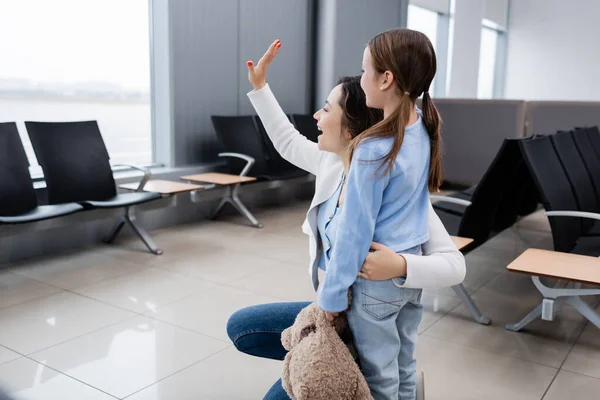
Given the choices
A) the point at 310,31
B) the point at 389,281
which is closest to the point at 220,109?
the point at 310,31

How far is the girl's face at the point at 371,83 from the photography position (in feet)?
4.11

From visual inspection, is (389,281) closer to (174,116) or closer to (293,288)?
(293,288)

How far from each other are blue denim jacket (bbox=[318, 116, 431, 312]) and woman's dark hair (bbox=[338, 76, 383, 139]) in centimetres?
17

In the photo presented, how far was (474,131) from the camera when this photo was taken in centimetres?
684

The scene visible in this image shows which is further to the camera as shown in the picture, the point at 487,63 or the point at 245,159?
the point at 487,63

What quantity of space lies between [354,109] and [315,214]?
0.27 m

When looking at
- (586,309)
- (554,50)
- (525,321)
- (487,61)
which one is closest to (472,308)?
(525,321)

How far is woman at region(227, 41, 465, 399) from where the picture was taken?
1277 millimetres

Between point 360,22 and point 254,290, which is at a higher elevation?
point 360,22

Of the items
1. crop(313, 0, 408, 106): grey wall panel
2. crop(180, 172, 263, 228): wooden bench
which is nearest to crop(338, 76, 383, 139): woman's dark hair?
crop(180, 172, 263, 228): wooden bench

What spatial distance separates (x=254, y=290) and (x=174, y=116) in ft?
8.17

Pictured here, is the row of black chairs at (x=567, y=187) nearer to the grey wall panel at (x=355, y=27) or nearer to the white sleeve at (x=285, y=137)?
the white sleeve at (x=285, y=137)

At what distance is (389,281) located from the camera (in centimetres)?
129

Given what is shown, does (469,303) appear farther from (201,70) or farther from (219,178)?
(201,70)
